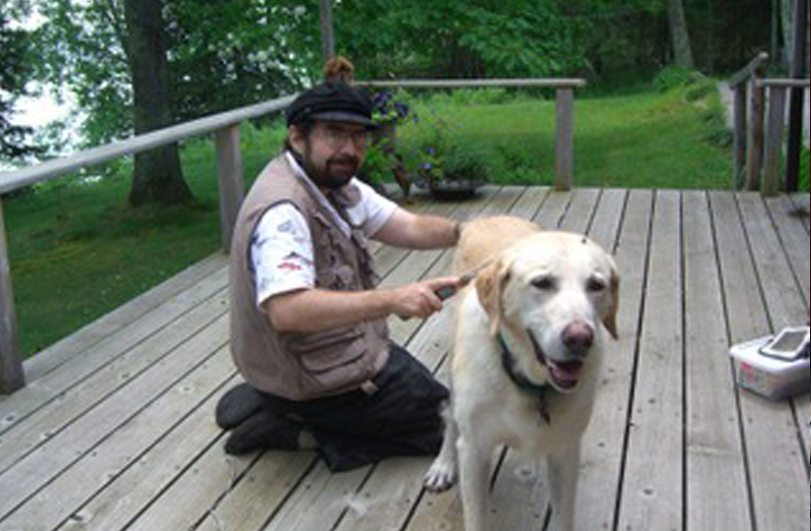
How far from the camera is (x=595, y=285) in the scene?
6.47 feet

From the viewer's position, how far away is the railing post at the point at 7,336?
3385mm

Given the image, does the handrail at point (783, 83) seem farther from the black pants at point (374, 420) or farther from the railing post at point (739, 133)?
the black pants at point (374, 420)

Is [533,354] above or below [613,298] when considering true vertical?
below

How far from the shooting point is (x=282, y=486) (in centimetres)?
278

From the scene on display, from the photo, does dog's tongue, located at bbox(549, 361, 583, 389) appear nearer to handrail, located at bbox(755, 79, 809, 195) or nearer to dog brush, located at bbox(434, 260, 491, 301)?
dog brush, located at bbox(434, 260, 491, 301)

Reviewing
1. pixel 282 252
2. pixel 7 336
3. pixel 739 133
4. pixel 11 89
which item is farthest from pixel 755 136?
pixel 11 89

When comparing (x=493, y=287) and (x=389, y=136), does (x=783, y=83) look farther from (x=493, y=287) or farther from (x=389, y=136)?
(x=493, y=287)

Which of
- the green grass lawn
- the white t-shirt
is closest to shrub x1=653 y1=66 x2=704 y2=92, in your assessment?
the green grass lawn

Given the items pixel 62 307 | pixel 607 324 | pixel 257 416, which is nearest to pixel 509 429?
pixel 607 324

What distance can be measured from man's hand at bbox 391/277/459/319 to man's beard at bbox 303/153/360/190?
2.02 ft

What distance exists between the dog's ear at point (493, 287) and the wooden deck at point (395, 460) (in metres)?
0.78

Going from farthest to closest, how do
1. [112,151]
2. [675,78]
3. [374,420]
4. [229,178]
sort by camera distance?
[675,78] < [229,178] < [112,151] < [374,420]

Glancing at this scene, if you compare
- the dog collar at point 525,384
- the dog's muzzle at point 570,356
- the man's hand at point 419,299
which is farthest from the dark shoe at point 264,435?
the dog's muzzle at point 570,356

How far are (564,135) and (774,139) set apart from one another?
1.43 meters
